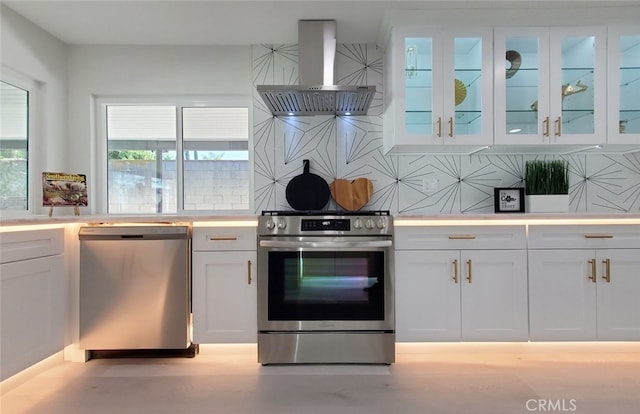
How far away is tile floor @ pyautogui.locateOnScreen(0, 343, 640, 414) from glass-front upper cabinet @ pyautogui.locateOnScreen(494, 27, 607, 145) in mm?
1347

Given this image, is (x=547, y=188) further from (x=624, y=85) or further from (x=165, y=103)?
(x=165, y=103)

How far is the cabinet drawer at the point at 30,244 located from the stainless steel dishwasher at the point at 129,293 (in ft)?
0.47

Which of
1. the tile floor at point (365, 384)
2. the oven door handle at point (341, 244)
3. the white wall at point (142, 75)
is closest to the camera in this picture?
the tile floor at point (365, 384)

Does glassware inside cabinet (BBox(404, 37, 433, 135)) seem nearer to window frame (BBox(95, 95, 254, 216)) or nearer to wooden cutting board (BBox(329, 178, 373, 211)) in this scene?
wooden cutting board (BBox(329, 178, 373, 211))

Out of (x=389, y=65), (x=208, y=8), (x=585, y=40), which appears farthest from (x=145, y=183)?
(x=585, y=40)

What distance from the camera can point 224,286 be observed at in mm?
2393

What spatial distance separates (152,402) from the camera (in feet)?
6.21

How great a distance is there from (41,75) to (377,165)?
245 cm

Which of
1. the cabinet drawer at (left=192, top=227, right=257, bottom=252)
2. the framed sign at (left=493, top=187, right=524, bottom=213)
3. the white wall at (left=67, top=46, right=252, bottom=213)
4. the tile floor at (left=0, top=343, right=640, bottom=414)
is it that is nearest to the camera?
the tile floor at (left=0, top=343, right=640, bottom=414)

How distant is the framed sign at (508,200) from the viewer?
2828 millimetres

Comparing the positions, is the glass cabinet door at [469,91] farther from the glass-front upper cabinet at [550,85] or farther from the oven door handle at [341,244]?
the oven door handle at [341,244]

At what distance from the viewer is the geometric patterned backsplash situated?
2912 mm

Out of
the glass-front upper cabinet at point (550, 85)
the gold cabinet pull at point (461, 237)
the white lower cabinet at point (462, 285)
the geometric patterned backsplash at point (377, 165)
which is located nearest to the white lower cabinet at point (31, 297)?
the geometric patterned backsplash at point (377, 165)

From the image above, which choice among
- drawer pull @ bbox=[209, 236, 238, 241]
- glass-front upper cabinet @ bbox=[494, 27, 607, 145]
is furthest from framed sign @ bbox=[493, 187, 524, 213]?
drawer pull @ bbox=[209, 236, 238, 241]
